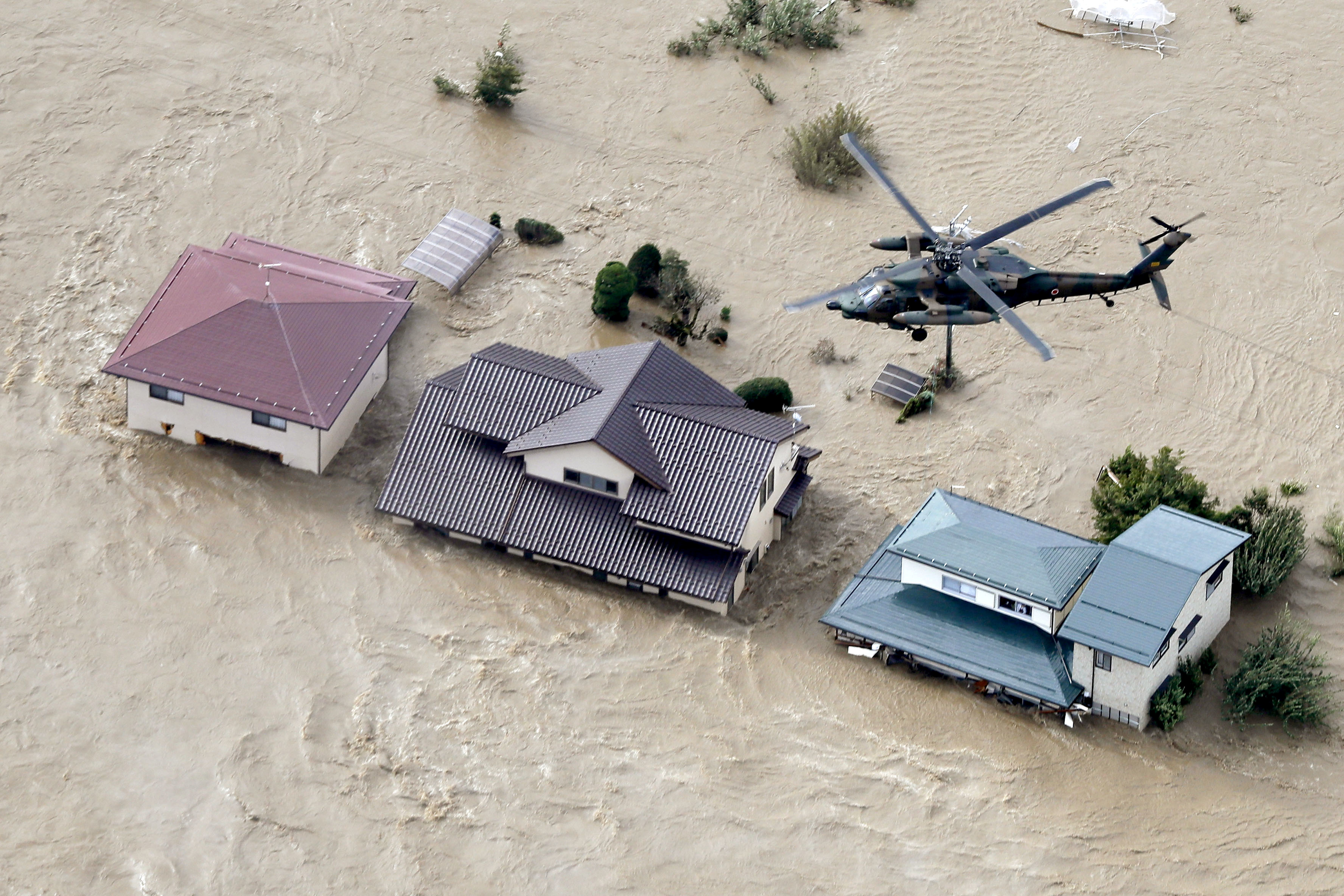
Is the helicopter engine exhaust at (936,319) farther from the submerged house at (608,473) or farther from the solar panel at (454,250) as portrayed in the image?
the solar panel at (454,250)

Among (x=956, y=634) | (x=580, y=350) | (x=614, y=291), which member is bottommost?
(x=956, y=634)

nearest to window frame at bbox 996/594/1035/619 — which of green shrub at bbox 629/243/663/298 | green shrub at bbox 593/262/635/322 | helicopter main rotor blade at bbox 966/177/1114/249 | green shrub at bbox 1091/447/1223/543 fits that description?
green shrub at bbox 1091/447/1223/543

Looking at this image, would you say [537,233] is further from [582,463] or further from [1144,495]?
[1144,495]

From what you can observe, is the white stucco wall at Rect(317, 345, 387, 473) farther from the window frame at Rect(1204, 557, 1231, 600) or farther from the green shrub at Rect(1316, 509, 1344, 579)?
the green shrub at Rect(1316, 509, 1344, 579)

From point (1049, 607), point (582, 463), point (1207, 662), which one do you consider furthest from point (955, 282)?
point (1207, 662)

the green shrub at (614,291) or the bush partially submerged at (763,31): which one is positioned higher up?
the bush partially submerged at (763,31)

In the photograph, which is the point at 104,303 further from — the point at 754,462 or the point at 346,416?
the point at 754,462

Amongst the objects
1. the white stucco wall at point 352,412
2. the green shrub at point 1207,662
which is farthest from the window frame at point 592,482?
the green shrub at point 1207,662
